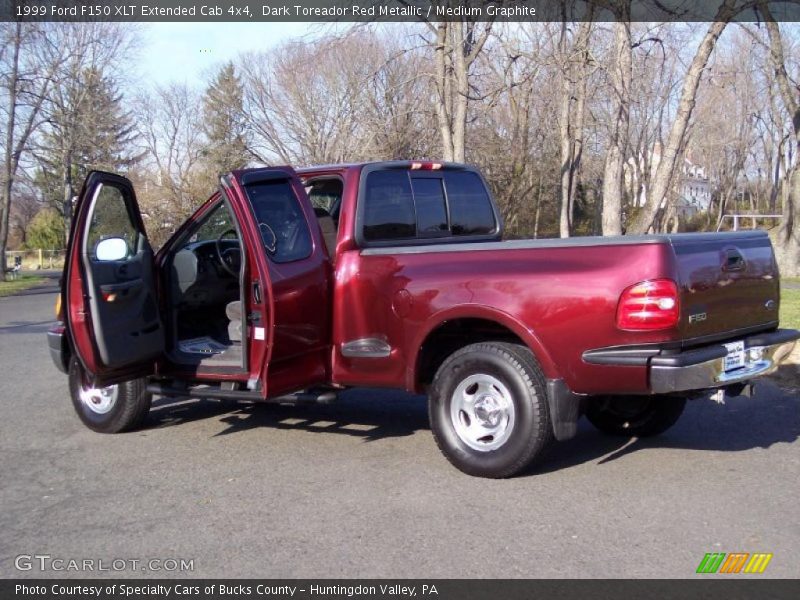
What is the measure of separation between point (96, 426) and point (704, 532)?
4810mm

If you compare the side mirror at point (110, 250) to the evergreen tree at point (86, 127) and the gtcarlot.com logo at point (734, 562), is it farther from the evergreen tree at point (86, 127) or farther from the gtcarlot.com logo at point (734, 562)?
the evergreen tree at point (86, 127)

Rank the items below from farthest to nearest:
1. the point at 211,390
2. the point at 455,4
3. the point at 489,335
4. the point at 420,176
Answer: the point at 455,4 < the point at 420,176 < the point at 211,390 < the point at 489,335

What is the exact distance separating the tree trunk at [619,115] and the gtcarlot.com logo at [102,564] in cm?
1377

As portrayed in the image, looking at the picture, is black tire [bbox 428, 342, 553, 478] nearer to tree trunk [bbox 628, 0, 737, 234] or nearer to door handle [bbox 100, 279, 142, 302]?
door handle [bbox 100, 279, 142, 302]

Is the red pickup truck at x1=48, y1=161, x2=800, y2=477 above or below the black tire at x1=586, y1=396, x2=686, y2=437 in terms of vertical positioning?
above

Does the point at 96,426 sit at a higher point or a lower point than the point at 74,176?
lower

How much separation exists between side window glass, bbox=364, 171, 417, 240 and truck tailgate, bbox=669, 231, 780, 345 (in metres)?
2.22

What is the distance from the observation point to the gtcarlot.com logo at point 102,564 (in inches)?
162

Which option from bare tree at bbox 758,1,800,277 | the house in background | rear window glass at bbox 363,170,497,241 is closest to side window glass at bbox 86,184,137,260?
rear window glass at bbox 363,170,497,241

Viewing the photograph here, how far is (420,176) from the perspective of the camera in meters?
6.71

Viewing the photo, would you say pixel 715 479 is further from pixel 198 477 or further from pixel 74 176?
pixel 74 176

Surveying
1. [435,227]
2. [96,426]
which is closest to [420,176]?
[435,227]

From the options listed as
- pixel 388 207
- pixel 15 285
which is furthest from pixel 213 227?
pixel 15 285

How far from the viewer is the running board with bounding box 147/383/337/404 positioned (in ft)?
19.4
